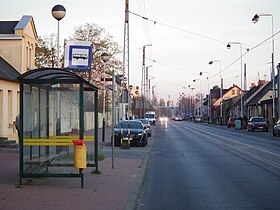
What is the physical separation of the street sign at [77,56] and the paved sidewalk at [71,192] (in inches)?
174

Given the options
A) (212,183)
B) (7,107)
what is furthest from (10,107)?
(212,183)

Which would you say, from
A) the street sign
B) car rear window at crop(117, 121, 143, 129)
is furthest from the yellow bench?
car rear window at crop(117, 121, 143, 129)

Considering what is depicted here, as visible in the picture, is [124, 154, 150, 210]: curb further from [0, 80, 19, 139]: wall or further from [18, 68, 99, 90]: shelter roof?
[0, 80, 19, 139]: wall

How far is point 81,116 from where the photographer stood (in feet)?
38.7

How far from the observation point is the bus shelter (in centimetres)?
1148

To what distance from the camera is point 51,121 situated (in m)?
13.3

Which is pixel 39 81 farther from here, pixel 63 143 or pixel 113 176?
pixel 113 176

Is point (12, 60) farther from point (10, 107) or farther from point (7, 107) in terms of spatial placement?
point (7, 107)

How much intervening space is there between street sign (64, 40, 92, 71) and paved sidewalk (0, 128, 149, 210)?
14.5ft

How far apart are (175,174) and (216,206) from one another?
5292 mm

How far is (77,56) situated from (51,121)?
4666 millimetres

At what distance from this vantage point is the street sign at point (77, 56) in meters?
17.2

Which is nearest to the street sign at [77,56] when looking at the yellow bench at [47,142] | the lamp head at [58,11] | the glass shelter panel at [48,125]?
the lamp head at [58,11]

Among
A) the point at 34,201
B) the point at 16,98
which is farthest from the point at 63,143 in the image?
the point at 16,98
